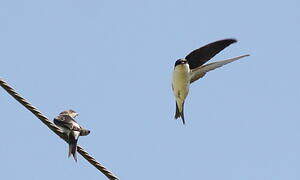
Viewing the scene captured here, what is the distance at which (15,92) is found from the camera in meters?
4.37

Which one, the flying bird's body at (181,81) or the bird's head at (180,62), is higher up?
the bird's head at (180,62)

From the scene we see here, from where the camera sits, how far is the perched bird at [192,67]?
24.0 feet

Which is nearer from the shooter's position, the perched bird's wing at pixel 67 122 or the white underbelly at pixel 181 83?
the perched bird's wing at pixel 67 122

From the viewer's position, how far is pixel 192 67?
772 cm

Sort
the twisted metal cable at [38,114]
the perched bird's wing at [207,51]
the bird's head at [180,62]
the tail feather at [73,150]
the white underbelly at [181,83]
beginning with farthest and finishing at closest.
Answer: the perched bird's wing at [207,51], the bird's head at [180,62], the white underbelly at [181,83], the tail feather at [73,150], the twisted metal cable at [38,114]

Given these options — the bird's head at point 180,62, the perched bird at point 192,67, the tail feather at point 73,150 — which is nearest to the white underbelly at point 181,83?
the perched bird at point 192,67

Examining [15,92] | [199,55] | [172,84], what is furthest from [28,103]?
[199,55]

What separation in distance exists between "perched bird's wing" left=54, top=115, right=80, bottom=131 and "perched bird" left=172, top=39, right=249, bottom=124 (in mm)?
1388

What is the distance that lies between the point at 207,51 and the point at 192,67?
355mm

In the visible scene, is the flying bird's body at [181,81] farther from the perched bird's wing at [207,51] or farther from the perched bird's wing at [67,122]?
the perched bird's wing at [67,122]

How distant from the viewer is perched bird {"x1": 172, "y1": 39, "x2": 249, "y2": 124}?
7328 mm

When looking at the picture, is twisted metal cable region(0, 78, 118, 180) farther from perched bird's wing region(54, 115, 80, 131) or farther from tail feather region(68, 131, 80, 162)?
perched bird's wing region(54, 115, 80, 131)

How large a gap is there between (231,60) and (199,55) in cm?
70

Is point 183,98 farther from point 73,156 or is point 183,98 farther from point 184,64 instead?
point 73,156
